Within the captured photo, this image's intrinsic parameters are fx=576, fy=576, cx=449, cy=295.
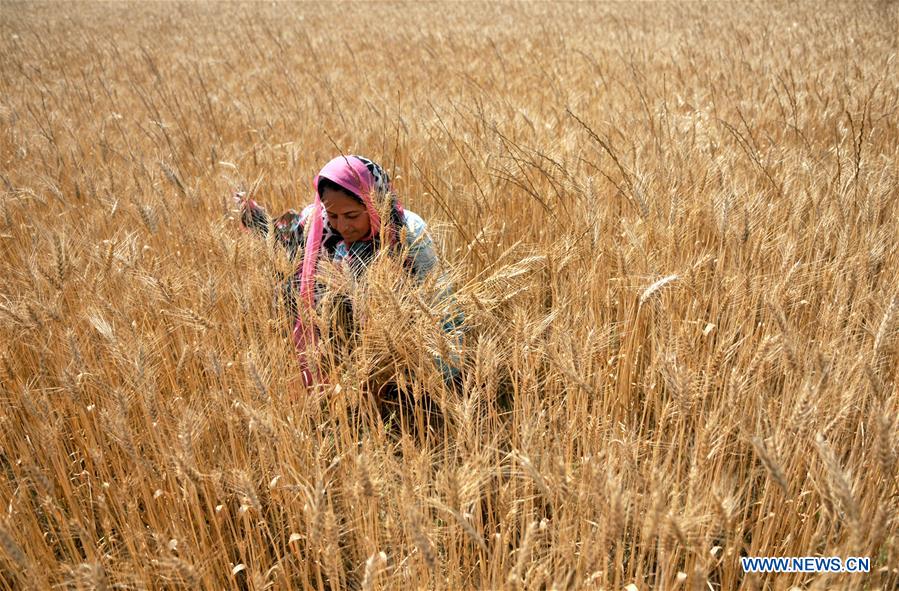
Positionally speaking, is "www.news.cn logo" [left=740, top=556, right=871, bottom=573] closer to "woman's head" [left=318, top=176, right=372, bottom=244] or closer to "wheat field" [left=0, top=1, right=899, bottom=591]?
"wheat field" [left=0, top=1, right=899, bottom=591]

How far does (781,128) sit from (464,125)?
1.70 meters

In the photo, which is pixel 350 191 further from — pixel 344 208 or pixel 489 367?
pixel 489 367

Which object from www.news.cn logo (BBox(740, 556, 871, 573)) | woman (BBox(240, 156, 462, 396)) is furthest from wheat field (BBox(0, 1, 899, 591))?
woman (BBox(240, 156, 462, 396))

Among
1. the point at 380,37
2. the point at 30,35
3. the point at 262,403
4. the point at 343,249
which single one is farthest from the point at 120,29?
the point at 262,403

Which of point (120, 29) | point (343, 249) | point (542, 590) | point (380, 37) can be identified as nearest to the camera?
point (542, 590)

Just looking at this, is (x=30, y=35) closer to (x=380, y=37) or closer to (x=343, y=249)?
(x=380, y=37)

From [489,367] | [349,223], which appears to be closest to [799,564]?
[489,367]

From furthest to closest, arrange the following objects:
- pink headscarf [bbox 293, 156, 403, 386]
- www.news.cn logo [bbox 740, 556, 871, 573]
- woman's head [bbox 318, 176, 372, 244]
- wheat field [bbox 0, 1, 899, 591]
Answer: woman's head [bbox 318, 176, 372, 244] → pink headscarf [bbox 293, 156, 403, 386] → wheat field [bbox 0, 1, 899, 591] → www.news.cn logo [bbox 740, 556, 871, 573]

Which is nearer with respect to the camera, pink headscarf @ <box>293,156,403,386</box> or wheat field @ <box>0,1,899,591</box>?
wheat field @ <box>0,1,899,591</box>

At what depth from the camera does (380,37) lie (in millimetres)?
8305

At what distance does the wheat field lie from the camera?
99cm

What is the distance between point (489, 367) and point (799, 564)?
64 centimetres

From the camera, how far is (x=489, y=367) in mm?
1084

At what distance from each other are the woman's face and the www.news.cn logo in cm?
151
